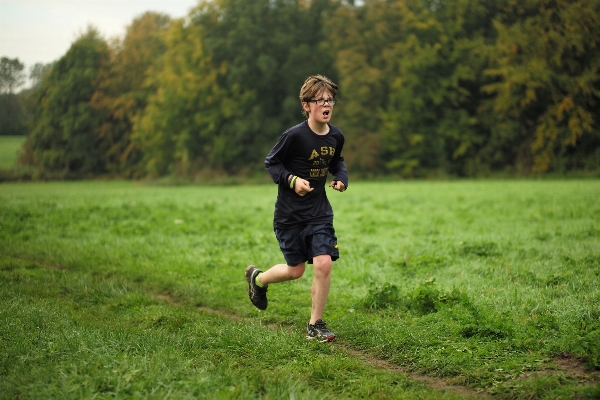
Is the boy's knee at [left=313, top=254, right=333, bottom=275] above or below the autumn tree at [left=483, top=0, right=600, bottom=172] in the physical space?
below

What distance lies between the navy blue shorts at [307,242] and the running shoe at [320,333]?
62 cm

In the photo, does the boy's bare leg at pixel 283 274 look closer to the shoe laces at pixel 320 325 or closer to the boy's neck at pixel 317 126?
the shoe laces at pixel 320 325

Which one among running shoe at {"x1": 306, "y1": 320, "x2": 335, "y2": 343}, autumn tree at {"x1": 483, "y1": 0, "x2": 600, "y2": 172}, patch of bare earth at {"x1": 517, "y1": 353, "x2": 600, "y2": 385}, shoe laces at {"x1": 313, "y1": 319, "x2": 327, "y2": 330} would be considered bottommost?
running shoe at {"x1": 306, "y1": 320, "x2": 335, "y2": 343}

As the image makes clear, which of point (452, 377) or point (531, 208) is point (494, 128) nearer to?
point (531, 208)

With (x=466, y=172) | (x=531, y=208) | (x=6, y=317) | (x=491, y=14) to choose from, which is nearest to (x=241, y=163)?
(x=466, y=172)

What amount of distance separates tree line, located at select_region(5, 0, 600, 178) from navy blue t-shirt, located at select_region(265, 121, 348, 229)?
29.8 meters

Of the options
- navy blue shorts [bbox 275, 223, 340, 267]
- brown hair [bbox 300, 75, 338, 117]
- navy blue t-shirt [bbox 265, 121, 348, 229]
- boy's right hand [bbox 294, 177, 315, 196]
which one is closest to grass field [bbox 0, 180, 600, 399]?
navy blue shorts [bbox 275, 223, 340, 267]

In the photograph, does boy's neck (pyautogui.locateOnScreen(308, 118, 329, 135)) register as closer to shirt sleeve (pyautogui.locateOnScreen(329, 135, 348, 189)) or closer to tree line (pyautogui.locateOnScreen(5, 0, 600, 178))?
shirt sleeve (pyautogui.locateOnScreen(329, 135, 348, 189))

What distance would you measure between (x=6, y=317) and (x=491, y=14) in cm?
4377

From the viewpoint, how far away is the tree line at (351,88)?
121 feet

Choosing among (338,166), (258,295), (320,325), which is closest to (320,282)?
(320,325)

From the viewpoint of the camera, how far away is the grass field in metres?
4.09

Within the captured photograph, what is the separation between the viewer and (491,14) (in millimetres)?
42781

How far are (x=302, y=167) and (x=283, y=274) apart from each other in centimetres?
113
